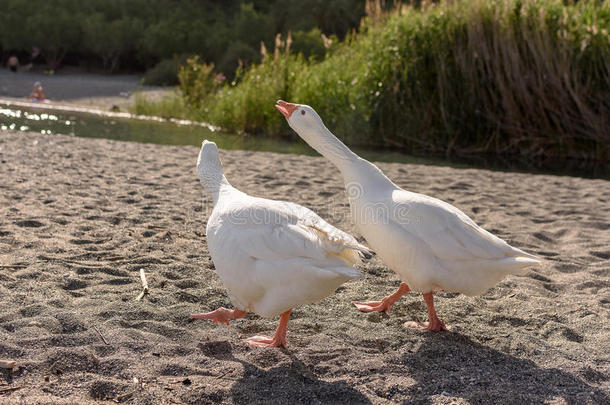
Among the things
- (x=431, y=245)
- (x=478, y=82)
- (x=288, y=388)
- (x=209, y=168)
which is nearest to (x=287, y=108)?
(x=209, y=168)

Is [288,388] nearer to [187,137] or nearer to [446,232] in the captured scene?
[446,232]

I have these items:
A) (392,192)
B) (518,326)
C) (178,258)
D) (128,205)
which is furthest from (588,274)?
(128,205)

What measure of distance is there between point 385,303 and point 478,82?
984 centimetres

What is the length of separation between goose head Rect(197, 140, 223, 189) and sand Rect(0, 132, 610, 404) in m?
0.73

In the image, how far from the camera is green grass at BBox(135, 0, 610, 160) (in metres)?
11.5

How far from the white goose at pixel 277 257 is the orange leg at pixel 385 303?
0.72m

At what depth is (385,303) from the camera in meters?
3.65

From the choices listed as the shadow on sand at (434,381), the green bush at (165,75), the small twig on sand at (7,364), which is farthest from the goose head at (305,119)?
the green bush at (165,75)

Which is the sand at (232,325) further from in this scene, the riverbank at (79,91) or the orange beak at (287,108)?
the riverbank at (79,91)

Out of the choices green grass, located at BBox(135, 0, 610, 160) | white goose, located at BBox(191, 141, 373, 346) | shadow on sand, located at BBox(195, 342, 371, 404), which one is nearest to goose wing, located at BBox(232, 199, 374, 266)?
white goose, located at BBox(191, 141, 373, 346)

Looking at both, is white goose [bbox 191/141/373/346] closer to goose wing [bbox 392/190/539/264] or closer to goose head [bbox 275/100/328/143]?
goose wing [bbox 392/190/539/264]

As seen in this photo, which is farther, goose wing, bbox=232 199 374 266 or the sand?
goose wing, bbox=232 199 374 266

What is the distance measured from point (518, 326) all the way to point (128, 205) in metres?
3.69

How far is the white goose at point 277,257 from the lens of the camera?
2.82m
